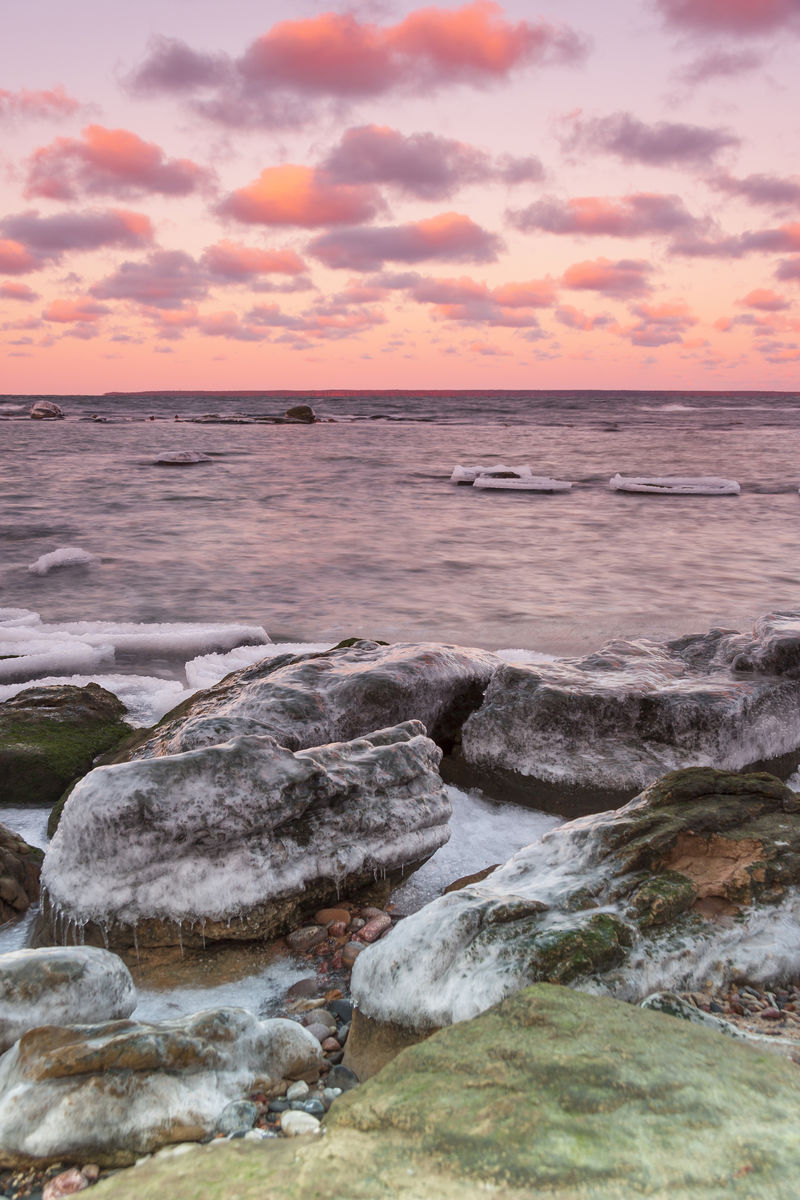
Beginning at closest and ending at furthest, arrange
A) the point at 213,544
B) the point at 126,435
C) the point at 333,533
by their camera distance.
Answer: the point at 213,544
the point at 333,533
the point at 126,435

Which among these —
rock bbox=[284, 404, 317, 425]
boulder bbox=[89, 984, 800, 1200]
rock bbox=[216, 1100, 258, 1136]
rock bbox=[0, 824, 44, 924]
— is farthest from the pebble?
rock bbox=[284, 404, 317, 425]

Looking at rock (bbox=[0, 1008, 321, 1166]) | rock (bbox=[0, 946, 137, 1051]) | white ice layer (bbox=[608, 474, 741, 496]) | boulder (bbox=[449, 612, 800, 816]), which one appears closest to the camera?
rock (bbox=[0, 1008, 321, 1166])

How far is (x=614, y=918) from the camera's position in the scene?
2.63 meters

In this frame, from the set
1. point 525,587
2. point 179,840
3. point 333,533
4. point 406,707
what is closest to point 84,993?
point 179,840

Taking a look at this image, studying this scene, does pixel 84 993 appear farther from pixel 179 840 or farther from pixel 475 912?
pixel 475 912

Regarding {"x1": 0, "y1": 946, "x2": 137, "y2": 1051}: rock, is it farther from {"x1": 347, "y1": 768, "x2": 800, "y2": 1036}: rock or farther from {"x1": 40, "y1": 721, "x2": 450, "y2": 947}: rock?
{"x1": 347, "y1": 768, "x2": 800, "y2": 1036}: rock

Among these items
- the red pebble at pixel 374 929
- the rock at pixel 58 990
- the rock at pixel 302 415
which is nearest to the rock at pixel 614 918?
the red pebble at pixel 374 929

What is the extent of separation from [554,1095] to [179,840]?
1797mm

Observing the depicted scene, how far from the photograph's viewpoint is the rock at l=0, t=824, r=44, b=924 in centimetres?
339

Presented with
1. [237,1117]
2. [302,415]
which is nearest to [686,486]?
[237,1117]

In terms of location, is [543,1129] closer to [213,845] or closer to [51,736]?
[213,845]

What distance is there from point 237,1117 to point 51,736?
3.23m

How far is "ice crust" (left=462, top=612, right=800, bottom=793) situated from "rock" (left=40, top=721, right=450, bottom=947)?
47.3 inches

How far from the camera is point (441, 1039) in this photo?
2074mm
